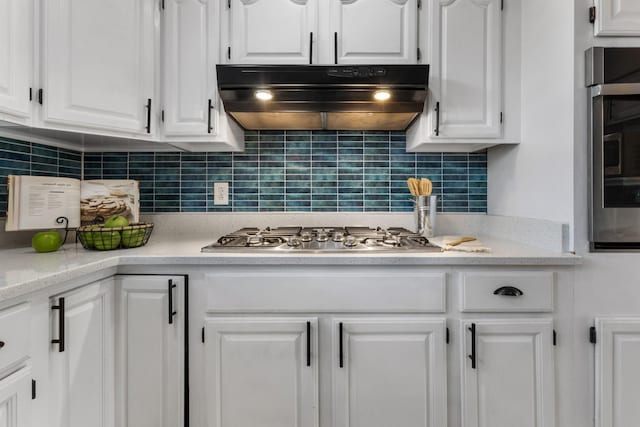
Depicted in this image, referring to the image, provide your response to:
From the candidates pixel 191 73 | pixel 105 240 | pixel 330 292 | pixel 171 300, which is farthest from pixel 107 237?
pixel 330 292

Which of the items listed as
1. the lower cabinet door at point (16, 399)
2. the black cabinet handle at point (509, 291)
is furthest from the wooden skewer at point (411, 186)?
the lower cabinet door at point (16, 399)

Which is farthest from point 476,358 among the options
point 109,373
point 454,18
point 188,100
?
point 188,100

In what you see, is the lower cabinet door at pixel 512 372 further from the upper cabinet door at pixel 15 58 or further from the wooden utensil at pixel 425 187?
the upper cabinet door at pixel 15 58

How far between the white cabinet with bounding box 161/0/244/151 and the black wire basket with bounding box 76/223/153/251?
48cm

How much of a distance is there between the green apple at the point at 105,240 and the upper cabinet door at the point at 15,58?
47cm

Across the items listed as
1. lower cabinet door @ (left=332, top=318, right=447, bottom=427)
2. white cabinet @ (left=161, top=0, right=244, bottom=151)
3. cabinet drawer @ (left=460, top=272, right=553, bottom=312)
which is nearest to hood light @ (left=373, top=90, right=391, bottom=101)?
white cabinet @ (left=161, top=0, right=244, bottom=151)

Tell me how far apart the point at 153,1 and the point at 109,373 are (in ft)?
5.16

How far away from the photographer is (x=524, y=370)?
4.09 feet

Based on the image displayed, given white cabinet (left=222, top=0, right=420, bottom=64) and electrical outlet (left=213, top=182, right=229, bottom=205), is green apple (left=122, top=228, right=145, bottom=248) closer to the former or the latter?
electrical outlet (left=213, top=182, right=229, bottom=205)

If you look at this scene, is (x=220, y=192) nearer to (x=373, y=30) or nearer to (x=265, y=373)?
(x=265, y=373)

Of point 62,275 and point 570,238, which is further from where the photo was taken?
point 570,238

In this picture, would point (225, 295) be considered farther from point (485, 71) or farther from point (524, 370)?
point (485, 71)

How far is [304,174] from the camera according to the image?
1927 millimetres

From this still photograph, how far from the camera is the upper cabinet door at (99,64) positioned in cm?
126
